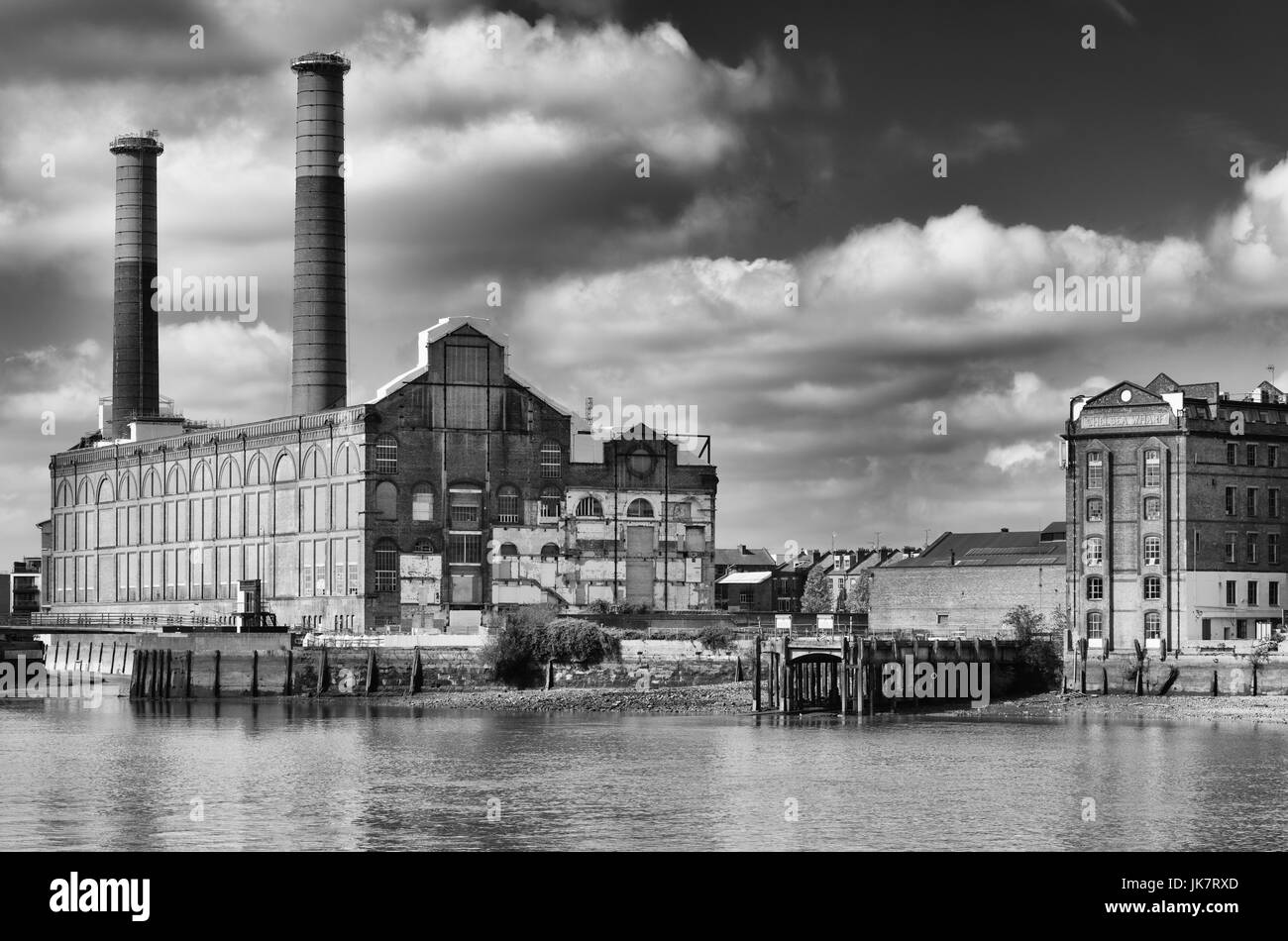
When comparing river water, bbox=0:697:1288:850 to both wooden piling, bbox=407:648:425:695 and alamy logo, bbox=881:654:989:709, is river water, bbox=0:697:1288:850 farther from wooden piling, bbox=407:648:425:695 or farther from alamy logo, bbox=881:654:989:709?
wooden piling, bbox=407:648:425:695

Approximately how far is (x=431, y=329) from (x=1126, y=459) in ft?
124

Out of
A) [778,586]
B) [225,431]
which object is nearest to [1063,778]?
[225,431]

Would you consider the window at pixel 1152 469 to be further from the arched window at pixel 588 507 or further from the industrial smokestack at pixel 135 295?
the industrial smokestack at pixel 135 295

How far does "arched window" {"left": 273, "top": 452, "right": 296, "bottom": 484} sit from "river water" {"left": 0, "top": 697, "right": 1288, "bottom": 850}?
3353cm

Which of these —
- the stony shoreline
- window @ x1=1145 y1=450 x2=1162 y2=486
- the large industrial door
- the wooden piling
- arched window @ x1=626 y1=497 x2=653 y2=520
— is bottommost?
the stony shoreline

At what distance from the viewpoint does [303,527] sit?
348 feet

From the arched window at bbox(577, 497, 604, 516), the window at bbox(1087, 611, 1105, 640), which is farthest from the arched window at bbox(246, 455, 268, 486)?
the window at bbox(1087, 611, 1105, 640)

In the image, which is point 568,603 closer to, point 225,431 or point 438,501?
point 438,501

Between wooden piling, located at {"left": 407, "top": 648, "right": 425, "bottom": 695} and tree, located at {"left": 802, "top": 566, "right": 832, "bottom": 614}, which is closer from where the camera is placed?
wooden piling, located at {"left": 407, "top": 648, "right": 425, "bottom": 695}

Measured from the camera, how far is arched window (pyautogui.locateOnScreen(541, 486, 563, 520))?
105812 mm

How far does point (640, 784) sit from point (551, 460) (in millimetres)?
55819

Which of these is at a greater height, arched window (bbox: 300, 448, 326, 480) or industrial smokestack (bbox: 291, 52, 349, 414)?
industrial smokestack (bbox: 291, 52, 349, 414)

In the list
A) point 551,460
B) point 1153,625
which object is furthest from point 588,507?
→ point 1153,625
